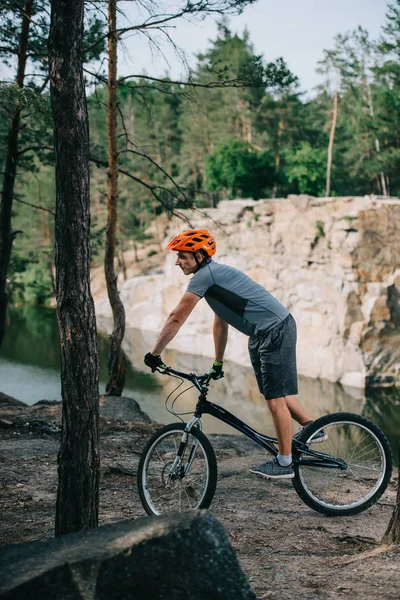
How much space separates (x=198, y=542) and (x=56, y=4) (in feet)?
10.1

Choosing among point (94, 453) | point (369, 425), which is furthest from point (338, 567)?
point (94, 453)

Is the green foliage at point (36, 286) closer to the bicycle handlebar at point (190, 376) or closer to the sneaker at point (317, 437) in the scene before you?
the bicycle handlebar at point (190, 376)

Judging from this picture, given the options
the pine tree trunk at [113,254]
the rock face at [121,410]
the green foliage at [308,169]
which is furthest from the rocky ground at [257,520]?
the green foliage at [308,169]

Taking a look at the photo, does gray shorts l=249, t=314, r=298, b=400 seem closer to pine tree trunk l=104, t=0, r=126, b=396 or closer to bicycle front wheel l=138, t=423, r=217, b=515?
bicycle front wheel l=138, t=423, r=217, b=515

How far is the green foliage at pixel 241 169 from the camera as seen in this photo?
1436 inches

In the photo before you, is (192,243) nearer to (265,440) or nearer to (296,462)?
(265,440)

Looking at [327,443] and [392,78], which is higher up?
[392,78]

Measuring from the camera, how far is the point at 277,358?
173 inches

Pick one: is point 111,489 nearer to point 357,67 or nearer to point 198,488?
point 198,488

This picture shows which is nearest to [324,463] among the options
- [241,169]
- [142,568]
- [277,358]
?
[277,358]

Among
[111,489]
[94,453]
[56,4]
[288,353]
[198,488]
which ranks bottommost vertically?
[111,489]

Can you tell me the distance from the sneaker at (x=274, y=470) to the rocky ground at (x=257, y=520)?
35 cm

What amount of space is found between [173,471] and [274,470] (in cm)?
73

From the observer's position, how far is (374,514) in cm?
477
